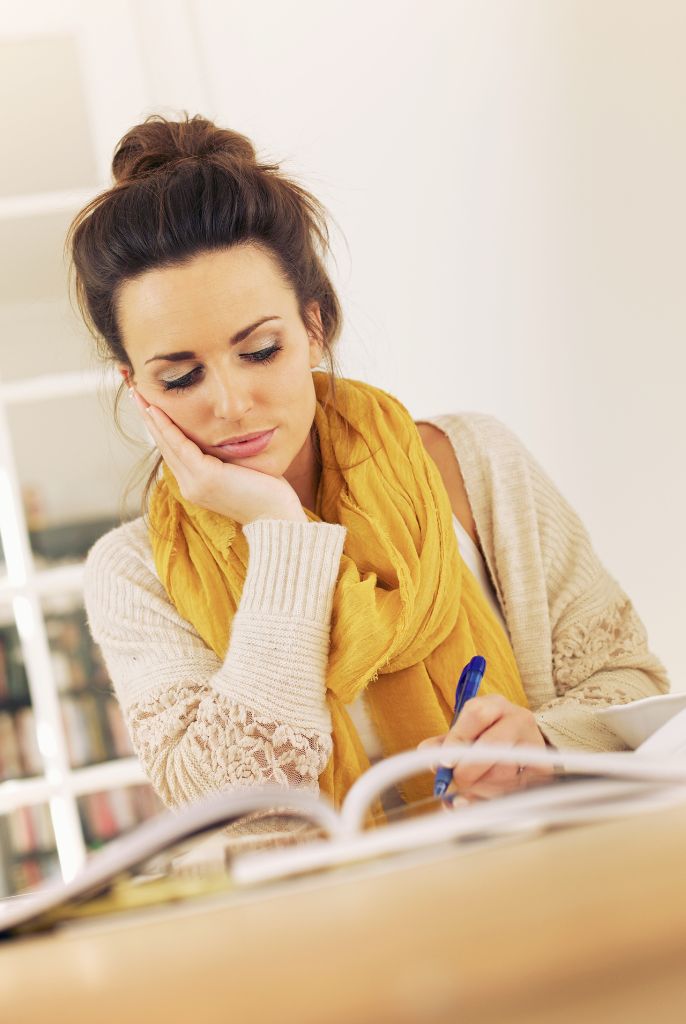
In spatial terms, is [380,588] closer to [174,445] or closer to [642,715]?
[174,445]

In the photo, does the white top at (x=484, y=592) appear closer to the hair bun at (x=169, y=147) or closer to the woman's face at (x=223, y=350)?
the woman's face at (x=223, y=350)

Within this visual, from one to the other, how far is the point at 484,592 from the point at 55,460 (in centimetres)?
168

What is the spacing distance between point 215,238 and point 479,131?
1241mm

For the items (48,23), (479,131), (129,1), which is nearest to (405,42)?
(479,131)

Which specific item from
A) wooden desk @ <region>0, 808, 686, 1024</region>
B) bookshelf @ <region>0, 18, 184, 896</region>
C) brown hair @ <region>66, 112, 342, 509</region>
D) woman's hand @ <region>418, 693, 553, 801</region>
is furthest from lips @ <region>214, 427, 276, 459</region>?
wooden desk @ <region>0, 808, 686, 1024</region>

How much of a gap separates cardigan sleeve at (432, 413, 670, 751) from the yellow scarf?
0.05 m

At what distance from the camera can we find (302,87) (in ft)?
7.50

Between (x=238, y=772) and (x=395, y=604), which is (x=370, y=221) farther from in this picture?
(x=238, y=772)

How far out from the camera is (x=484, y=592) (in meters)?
1.58

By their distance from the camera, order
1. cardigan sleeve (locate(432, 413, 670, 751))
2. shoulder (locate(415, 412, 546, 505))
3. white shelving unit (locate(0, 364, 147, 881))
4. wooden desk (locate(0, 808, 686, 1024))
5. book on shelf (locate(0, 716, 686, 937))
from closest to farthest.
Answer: wooden desk (locate(0, 808, 686, 1024)) < book on shelf (locate(0, 716, 686, 937)) < cardigan sleeve (locate(432, 413, 670, 751)) < shoulder (locate(415, 412, 546, 505)) < white shelving unit (locate(0, 364, 147, 881))

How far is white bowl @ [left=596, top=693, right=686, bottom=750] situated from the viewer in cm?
84

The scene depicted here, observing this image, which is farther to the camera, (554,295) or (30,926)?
(554,295)

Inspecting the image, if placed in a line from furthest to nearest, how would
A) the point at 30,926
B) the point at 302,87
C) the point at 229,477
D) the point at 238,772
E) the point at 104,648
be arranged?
the point at 302,87 → the point at 104,648 → the point at 229,477 → the point at 238,772 → the point at 30,926

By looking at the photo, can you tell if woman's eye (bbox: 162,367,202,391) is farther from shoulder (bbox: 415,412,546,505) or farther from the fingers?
shoulder (bbox: 415,412,546,505)
